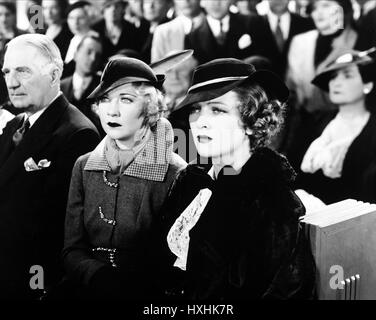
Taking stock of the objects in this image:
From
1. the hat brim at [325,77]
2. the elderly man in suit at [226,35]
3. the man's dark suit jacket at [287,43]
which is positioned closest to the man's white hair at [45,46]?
the elderly man in suit at [226,35]

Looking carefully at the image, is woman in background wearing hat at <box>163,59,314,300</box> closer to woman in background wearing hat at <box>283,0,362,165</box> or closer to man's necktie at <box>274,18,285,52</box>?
woman in background wearing hat at <box>283,0,362,165</box>

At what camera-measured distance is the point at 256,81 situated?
2.19 metres

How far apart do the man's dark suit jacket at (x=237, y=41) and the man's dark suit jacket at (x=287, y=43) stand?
0.03m

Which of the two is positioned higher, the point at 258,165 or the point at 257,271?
the point at 258,165

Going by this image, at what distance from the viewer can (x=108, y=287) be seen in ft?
7.50

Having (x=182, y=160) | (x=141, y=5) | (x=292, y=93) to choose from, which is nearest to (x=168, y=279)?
(x=182, y=160)

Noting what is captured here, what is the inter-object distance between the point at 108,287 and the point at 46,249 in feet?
1.16

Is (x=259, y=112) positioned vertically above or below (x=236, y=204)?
above

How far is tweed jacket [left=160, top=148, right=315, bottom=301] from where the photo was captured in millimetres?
2135

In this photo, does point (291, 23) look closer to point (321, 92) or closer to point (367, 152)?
point (321, 92)

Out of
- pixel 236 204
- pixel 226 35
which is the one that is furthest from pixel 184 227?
pixel 226 35

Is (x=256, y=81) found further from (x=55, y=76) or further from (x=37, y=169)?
(x=37, y=169)

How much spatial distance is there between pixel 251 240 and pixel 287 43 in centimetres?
90

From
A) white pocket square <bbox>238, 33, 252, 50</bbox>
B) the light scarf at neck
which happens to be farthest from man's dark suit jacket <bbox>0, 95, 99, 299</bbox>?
white pocket square <bbox>238, 33, 252, 50</bbox>
